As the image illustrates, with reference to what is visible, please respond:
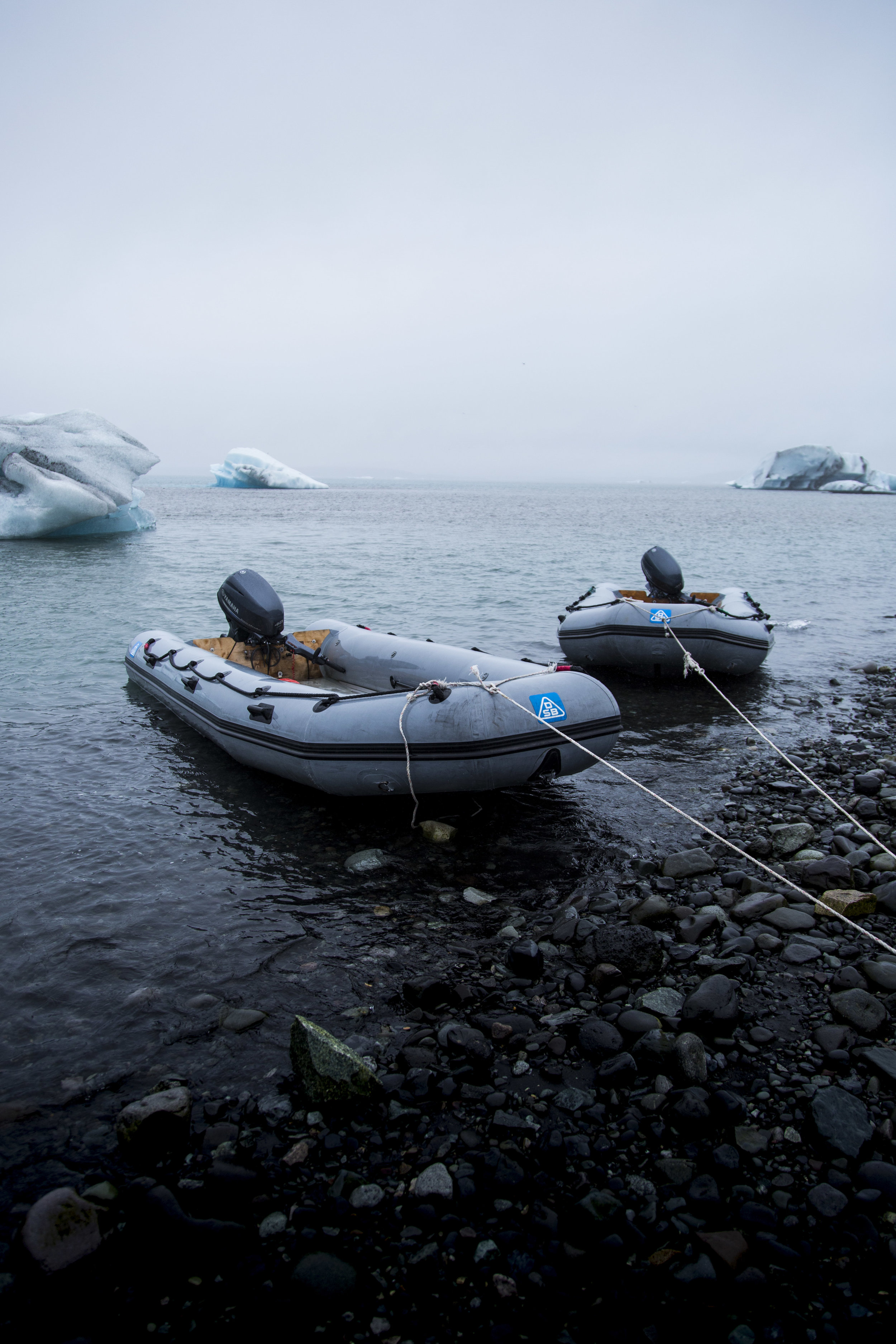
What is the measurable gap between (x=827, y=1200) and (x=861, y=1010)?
0.90m

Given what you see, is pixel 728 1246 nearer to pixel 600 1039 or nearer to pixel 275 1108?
pixel 600 1039

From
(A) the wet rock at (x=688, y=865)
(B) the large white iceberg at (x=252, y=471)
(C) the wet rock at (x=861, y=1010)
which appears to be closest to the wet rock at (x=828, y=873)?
(A) the wet rock at (x=688, y=865)

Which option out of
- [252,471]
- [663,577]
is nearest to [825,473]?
[252,471]

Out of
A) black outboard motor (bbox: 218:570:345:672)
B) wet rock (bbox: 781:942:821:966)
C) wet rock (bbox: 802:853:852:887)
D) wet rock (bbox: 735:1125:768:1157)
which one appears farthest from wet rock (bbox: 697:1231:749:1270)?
black outboard motor (bbox: 218:570:345:672)

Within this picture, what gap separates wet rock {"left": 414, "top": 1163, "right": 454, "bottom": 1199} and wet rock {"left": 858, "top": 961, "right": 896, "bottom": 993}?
6.18 feet

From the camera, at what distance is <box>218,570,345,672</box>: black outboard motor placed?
6.76m

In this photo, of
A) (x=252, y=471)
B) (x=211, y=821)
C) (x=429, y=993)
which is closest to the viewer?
(x=429, y=993)

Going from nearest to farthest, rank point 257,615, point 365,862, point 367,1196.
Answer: point 367,1196 < point 365,862 < point 257,615

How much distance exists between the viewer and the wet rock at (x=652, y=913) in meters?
3.65

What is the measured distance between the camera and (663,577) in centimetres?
908

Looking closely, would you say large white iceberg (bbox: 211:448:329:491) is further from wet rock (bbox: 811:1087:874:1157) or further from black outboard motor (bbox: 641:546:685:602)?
wet rock (bbox: 811:1087:874:1157)

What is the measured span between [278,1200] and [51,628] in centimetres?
Answer: 1093

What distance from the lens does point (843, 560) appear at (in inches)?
880

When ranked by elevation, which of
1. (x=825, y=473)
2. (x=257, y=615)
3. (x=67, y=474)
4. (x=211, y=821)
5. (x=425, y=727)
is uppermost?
(x=825, y=473)
